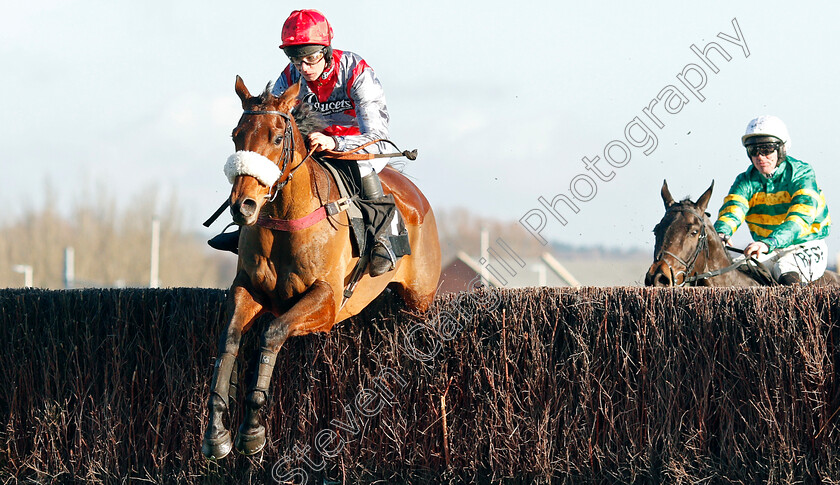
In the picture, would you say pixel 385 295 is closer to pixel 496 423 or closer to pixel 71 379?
pixel 496 423

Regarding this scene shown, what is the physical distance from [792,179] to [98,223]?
45865 mm

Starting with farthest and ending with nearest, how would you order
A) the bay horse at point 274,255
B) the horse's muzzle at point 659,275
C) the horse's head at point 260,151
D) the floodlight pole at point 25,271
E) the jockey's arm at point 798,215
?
the floodlight pole at point 25,271 < the jockey's arm at point 798,215 < the horse's muzzle at point 659,275 < the bay horse at point 274,255 < the horse's head at point 260,151

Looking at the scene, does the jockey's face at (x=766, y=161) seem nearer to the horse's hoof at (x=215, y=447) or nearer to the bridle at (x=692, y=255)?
the bridle at (x=692, y=255)

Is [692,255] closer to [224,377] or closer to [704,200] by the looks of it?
[704,200]

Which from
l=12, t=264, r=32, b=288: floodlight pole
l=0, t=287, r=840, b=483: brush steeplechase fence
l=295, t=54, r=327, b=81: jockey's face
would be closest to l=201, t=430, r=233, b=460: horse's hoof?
l=0, t=287, r=840, b=483: brush steeplechase fence

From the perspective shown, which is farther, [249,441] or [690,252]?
[690,252]

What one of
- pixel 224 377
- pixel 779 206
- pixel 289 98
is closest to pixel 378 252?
pixel 289 98

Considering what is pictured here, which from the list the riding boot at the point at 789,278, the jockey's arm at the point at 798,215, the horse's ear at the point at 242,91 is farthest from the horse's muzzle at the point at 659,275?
the horse's ear at the point at 242,91

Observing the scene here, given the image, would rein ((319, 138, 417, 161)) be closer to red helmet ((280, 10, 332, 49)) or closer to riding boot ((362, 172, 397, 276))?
riding boot ((362, 172, 397, 276))

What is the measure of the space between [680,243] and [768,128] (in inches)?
50.0

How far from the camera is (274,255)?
502 cm

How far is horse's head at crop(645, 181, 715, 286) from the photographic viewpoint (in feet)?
22.4

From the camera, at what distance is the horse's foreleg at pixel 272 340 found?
4.78 meters

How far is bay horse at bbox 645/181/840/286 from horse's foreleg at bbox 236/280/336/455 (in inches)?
113
